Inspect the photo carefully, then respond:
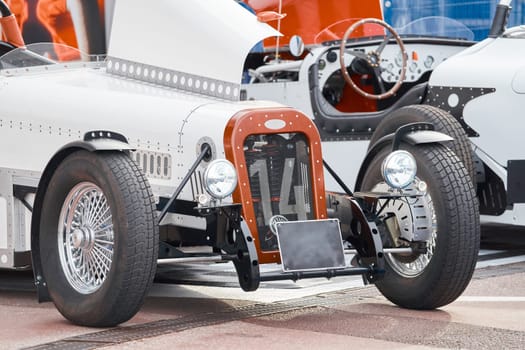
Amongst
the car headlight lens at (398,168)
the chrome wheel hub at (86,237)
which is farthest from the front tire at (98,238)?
the car headlight lens at (398,168)

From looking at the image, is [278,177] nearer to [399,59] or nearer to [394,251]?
[394,251]

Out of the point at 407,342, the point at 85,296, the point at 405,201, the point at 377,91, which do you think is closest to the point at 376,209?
the point at 405,201

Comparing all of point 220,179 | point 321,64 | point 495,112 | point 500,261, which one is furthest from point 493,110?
point 220,179

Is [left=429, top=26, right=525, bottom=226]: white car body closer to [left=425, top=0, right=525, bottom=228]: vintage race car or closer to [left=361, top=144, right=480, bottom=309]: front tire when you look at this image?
[left=425, top=0, right=525, bottom=228]: vintage race car

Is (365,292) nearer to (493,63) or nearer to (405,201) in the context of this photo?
(405,201)

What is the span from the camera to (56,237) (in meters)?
6.35

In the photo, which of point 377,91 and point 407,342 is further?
point 377,91

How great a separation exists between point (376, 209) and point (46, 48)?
9.20ft

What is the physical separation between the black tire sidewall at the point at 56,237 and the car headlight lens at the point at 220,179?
1.55ft

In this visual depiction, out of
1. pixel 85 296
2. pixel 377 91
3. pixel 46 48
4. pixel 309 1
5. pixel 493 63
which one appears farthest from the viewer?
pixel 309 1

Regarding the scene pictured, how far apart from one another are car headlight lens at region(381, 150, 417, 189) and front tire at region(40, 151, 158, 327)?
1.42 metres

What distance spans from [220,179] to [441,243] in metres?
1.35

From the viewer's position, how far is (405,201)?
6.61m

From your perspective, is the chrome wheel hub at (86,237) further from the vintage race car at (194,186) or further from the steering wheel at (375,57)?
the steering wheel at (375,57)
